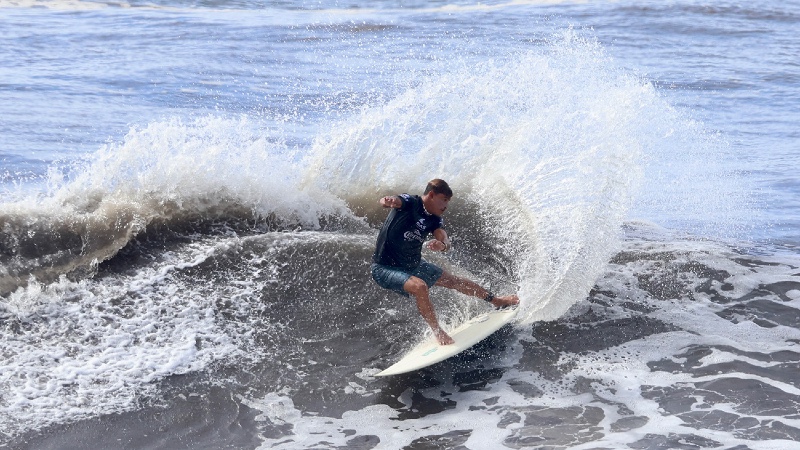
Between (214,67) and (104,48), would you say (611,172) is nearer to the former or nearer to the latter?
(214,67)

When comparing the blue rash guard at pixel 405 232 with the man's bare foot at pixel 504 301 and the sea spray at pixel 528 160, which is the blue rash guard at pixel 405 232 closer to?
the man's bare foot at pixel 504 301

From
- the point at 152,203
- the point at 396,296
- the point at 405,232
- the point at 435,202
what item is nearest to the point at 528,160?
the point at 396,296

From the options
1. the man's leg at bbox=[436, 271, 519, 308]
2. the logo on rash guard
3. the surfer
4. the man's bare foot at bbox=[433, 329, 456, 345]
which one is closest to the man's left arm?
the surfer

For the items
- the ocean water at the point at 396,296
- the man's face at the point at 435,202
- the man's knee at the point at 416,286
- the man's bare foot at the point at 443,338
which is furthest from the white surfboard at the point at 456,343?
the man's face at the point at 435,202

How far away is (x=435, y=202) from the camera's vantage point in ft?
23.0

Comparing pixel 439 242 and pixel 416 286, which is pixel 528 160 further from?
pixel 416 286

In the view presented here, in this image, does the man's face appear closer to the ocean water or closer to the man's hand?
the man's hand

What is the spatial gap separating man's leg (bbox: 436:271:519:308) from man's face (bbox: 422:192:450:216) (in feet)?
2.07

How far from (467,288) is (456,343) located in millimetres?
665

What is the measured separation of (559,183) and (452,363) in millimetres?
2797

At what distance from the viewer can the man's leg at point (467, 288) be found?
7.39 metres

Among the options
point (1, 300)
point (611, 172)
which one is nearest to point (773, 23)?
point (611, 172)

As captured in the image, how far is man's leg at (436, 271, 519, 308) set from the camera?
7387 millimetres

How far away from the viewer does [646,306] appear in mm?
8180
